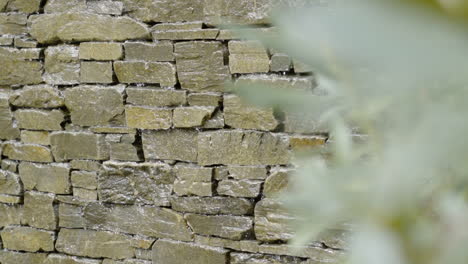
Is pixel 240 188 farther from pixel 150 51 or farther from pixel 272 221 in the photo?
pixel 150 51

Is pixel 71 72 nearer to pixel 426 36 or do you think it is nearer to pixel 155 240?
pixel 155 240

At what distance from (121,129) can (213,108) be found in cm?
36

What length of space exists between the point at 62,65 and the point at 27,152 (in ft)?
1.20

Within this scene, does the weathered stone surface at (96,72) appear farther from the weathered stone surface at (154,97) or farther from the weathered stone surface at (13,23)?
the weathered stone surface at (13,23)

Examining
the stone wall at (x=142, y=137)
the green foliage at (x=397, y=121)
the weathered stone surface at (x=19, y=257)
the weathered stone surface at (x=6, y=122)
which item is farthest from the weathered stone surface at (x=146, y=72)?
the green foliage at (x=397, y=121)

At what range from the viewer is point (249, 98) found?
0.27 metres

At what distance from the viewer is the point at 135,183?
2.12m

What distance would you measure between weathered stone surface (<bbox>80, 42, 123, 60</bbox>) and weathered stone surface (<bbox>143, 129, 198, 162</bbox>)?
0.28 metres

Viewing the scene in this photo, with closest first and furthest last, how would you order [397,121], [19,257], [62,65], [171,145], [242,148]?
[397,121] < [242,148] < [171,145] < [62,65] < [19,257]

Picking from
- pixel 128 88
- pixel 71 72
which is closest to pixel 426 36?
pixel 128 88

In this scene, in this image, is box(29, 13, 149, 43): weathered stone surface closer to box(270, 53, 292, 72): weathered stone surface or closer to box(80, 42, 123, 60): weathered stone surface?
box(80, 42, 123, 60): weathered stone surface

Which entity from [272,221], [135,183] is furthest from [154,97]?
[272,221]

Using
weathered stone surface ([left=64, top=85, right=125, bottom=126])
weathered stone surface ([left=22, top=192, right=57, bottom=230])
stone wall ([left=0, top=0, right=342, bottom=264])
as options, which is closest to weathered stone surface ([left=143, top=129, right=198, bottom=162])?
stone wall ([left=0, top=0, right=342, bottom=264])

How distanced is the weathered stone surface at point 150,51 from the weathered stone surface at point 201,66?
31 mm
